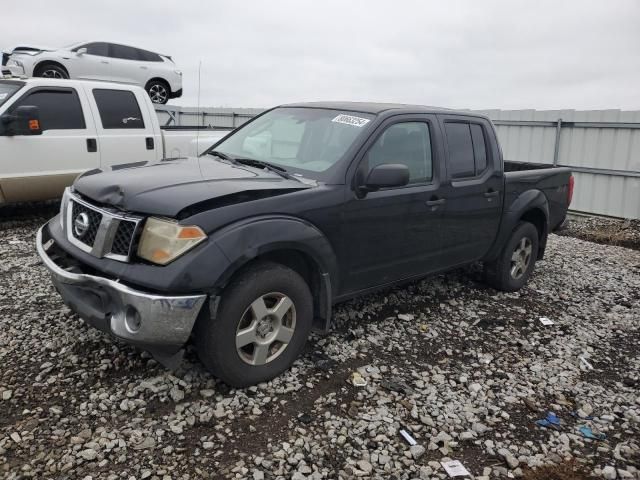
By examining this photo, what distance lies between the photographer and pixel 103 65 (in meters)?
12.8

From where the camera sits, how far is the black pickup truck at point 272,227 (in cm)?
294

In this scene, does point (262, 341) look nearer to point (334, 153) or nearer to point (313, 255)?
point (313, 255)

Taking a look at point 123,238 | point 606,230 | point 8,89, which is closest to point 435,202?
point 123,238

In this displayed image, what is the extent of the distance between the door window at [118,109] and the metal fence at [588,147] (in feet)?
15.9

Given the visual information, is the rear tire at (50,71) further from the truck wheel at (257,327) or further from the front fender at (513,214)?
the truck wheel at (257,327)

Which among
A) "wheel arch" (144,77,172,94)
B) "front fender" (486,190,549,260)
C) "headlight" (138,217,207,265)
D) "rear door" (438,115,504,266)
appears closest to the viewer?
"headlight" (138,217,207,265)

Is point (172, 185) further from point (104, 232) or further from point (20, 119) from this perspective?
point (20, 119)

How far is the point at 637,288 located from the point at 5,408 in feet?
21.5

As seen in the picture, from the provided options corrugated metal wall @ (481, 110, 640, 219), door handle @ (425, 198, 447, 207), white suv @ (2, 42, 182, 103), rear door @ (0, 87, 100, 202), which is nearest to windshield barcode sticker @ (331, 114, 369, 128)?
door handle @ (425, 198, 447, 207)

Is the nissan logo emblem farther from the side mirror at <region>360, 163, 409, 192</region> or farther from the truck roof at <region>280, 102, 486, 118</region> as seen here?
the truck roof at <region>280, 102, 486, 118</region>

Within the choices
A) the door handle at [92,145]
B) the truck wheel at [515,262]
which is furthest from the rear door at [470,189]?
the door handle at [92,145]

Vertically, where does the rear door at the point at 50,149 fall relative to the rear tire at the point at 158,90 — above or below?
below

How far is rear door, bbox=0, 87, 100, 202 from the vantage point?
6.63 m

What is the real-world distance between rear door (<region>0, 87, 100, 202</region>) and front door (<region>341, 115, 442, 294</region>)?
4.87 m
